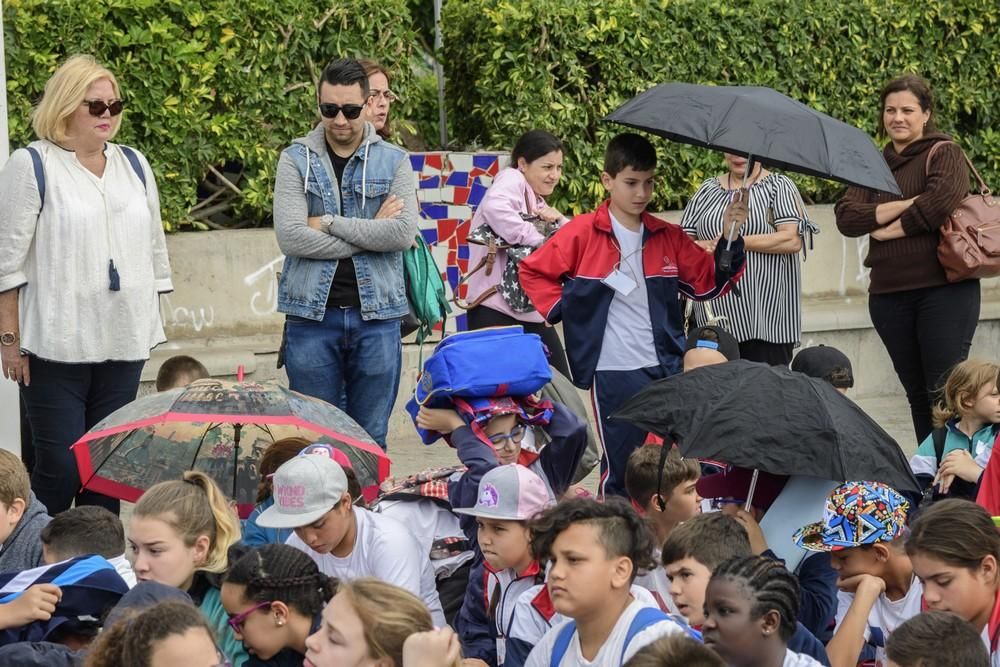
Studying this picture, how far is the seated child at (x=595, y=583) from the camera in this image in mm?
4258

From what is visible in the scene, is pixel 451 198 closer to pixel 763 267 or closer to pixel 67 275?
pixel 763 267

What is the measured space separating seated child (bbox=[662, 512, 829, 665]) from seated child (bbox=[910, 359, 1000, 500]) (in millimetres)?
1660

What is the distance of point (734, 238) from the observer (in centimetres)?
686

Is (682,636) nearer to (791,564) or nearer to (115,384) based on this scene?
(791,564)

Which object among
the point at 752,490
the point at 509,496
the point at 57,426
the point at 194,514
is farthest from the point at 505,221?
the point at 194,514

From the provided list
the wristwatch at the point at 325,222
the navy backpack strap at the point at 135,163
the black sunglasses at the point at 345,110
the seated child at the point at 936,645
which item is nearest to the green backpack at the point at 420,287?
the wristwatch at the point at 325,222

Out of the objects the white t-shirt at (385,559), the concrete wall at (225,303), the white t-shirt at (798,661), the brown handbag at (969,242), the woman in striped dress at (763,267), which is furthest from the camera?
the concrete wall at (225,303)

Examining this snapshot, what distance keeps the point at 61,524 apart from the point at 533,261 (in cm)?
264

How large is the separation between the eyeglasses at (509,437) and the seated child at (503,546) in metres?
0.58

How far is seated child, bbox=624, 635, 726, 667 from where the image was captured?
334 centimetres

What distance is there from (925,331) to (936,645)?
4.32 metres

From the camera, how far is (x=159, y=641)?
366cm

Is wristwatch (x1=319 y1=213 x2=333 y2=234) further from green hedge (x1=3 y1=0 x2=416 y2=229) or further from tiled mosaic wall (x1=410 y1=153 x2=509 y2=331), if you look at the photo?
tiled mosaic wall (x1=410 y1=153 x2=509 y2=331)

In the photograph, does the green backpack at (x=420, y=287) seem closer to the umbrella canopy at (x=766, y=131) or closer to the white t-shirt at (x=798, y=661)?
the umbrella canopy at (x=766, y=131)
